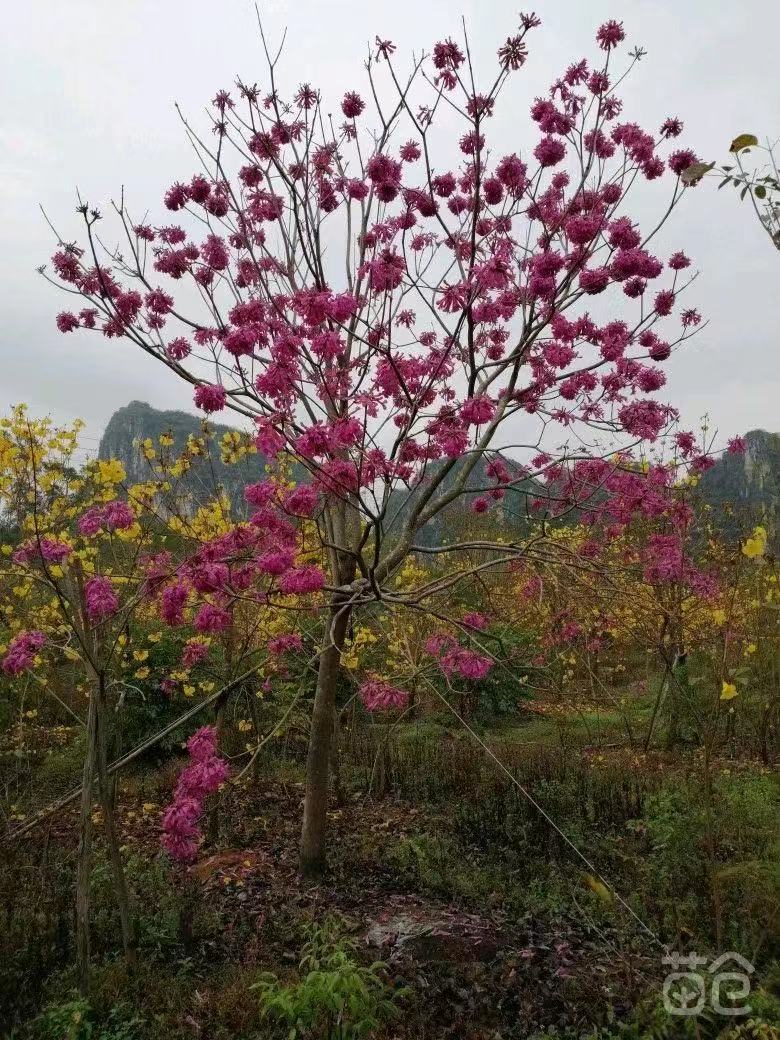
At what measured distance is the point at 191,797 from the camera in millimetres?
3141

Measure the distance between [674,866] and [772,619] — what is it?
3887 millimetres

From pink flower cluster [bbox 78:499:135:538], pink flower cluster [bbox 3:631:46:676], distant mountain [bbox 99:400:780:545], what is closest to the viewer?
pink flower cluster [bbox 3:631:46:676]

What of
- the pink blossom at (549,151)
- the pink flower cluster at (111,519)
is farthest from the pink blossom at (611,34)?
the pink flower cluster at (111,519)

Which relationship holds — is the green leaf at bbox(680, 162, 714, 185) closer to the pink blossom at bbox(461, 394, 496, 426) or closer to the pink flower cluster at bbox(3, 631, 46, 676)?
the pink blossom at bbox(461, 394, 496, 426)

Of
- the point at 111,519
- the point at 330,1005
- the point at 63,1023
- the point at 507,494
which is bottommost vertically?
the point at 63,1023

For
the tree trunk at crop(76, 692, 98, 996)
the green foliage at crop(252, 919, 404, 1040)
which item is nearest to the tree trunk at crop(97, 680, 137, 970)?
the tree trunk at crop(76, 692, 98, 996)

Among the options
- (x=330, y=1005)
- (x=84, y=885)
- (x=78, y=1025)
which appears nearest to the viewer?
(x=330, y=1005)

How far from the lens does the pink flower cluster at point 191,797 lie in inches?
119

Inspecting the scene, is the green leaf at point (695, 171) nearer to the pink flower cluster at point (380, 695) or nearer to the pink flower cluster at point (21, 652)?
the pink flower cluster at point (21, 652)

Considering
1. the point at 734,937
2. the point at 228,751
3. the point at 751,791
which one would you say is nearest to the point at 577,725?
the point at 751,791

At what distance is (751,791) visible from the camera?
5578 millimetres

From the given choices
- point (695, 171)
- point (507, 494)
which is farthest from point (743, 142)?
point (507, 494)

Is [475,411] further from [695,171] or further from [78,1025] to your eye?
[78,1025]

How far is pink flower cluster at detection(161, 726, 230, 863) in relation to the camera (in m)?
3.02
